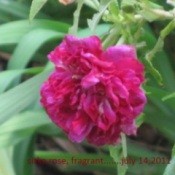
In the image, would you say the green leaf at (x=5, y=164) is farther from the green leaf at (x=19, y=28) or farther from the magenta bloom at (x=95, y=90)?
the magenta bloom at (x=95, y=90)

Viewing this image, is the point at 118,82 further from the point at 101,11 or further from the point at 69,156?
the point at 69,156

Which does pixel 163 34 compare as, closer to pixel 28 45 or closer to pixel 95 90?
pixel 95 90

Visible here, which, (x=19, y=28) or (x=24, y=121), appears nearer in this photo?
(x=24, y=121)

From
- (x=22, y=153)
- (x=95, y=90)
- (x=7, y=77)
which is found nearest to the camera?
(x=95, y=90)

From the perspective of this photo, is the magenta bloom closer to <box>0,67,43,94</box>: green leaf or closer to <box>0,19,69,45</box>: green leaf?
<box>0,67,43,94</box>: green leaf

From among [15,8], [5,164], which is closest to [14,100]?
[5,164]

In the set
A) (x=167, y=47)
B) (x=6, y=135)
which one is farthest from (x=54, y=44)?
(x=6, y=135)

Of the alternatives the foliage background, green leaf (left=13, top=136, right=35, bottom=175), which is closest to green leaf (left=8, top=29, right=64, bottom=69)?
the foliage background
